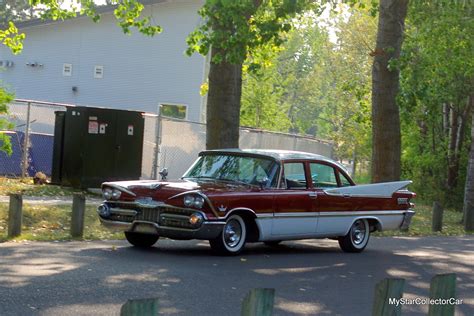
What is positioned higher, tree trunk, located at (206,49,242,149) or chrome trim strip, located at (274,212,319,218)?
tree trunk, located at (206,49,242,149)

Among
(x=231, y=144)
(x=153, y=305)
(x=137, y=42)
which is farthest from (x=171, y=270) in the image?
(x=137, y=42)

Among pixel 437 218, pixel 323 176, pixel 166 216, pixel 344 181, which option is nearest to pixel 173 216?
pixel 166 216

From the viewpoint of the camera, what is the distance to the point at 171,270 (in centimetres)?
1125

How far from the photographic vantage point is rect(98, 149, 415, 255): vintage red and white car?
1251cm

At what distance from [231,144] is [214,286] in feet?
35.3

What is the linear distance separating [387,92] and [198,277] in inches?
557

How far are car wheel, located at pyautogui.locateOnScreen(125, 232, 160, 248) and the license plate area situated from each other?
2.66 ft

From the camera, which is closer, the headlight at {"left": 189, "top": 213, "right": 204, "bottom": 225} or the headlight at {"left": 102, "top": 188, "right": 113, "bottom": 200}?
the headlight at {"left": 189, "top": 213, "right": 204, "bottom": 225}

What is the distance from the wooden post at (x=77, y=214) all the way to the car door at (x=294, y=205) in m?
3.02

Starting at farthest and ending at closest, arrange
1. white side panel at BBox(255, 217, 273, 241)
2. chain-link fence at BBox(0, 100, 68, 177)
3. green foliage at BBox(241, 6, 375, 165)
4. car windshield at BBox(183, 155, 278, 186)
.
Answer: green foliage at BBox(241, 6, 375, 165), chain-link fence at BBox(0, 100, 68, 177), car windshield at BBox(183, 155, 278, 186), white side panel at BBox(255, 217, 273, 241)

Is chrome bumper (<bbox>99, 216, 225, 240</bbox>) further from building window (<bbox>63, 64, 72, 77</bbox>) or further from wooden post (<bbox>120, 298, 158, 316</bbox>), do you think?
building window (<bbox>63, 64, 72, 77</bbox>)

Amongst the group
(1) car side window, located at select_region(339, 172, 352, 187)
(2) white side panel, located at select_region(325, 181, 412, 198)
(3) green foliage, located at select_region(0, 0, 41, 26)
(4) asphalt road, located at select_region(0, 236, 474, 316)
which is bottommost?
(4) asphalt road, located at select_region(0, 236, 474, 316)

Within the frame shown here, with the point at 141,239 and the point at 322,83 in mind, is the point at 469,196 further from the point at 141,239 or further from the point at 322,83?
the point at 322,83

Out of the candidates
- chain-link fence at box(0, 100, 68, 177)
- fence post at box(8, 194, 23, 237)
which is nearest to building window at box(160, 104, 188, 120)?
chain-link fence at box(0, 100, 68, 177)
